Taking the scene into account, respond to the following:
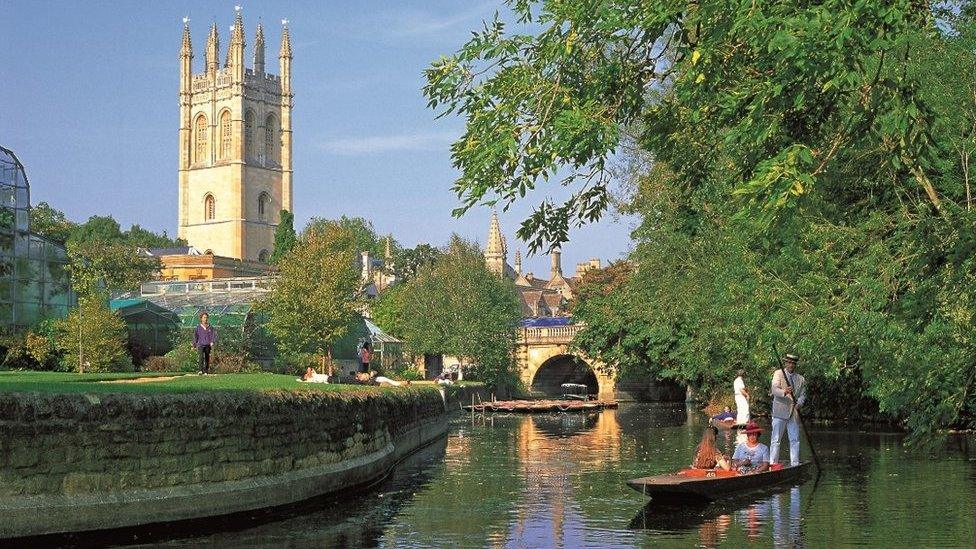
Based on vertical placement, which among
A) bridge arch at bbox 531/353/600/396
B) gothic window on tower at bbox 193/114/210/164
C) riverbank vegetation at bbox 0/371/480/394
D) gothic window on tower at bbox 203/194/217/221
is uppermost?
gothic window on tower at bbox 193/114/210/164

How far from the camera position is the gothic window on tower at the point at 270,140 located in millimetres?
180625

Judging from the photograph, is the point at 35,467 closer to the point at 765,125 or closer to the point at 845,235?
the point at 765,125

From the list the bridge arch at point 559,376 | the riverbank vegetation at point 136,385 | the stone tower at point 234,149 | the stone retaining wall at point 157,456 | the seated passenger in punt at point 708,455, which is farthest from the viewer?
the stone tower at point 234,149

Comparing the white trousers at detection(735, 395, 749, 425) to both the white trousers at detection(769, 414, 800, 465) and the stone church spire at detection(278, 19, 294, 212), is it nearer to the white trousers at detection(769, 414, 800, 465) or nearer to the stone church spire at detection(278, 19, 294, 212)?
the white trousers at detection(769, 414, 800, 465)

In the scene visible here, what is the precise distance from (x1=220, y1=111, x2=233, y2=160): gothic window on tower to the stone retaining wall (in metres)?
160

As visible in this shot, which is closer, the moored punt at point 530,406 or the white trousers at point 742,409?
the white trousers at point 742,409

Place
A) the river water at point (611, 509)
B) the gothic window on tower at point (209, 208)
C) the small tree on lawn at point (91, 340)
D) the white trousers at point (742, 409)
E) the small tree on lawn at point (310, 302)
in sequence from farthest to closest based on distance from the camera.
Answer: the gothic window on tower at point (209, 208) → the small tree on lawn at point (310, 302) → the small tree on lawn at point (91, 340) → the white trousers at point (742, 409) → the river water at point (611, 509)

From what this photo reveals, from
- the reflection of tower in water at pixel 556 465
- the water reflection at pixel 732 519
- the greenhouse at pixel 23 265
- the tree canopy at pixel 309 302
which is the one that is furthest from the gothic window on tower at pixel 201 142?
the water reflection at pixel 732 519

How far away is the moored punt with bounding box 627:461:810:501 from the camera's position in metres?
18.9

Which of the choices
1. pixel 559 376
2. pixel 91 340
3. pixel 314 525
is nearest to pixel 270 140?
pixel 559 376

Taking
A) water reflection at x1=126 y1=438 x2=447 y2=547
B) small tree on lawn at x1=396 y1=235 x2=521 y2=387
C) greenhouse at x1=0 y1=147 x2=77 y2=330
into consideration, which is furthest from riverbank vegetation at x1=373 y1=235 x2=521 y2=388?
water reflection at x1=126 y1=438 x2=447 y2=547

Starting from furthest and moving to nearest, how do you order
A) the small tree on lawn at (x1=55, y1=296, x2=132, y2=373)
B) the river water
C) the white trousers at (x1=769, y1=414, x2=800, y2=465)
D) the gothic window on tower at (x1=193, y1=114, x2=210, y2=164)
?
the gothic window on tower at (x1=193, y1=114, x2=210, y2=164), the small tree on lawn at (x1=55, y1=296, x2=132, y2=373), the white trousers at (x1=769, y1=414, x2=800, y2=465), the river water

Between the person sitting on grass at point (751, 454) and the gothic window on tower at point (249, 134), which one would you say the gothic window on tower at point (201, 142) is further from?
the person sitting on grass at point (751, 454)

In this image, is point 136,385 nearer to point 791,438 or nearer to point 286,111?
point 791,438
